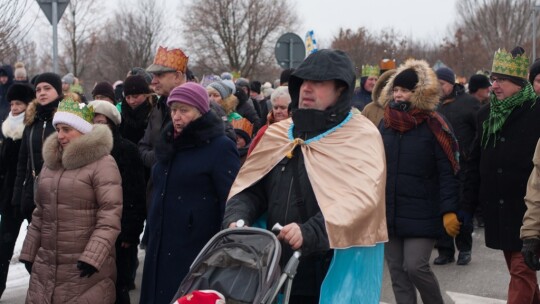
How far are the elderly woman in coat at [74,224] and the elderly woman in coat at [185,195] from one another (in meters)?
0.36

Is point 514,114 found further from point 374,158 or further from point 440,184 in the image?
point 374,158

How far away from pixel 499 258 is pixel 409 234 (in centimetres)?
396

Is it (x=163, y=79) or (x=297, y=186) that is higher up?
(x=163, y=79)

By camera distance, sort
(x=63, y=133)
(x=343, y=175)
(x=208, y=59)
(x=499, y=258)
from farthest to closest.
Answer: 1. (x=208, y=59)
2. (x=499, y=258)
3. (x=63, y=133)
4. (x=343, y=175)

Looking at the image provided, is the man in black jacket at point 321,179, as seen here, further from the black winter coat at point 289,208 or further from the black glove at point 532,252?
the black glove at point 532,252

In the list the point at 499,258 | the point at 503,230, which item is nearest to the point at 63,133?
the point at 503,230

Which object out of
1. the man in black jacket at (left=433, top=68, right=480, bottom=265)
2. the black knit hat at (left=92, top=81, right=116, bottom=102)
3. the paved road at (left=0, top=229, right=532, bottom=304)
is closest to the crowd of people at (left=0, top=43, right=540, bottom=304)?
the paved road at (left=0, top=229, right=532, bottom=304)

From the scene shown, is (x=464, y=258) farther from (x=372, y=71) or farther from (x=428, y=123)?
(x=372, y=71)

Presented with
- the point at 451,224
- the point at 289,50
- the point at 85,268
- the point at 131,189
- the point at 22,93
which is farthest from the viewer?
the point at 289,50

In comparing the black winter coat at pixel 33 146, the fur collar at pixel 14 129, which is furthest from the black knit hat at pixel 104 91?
the black winter coat at pixel 33 146

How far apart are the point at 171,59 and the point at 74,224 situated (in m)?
2.14

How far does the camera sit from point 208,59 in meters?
52.0

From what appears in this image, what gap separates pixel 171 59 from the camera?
7.36 m

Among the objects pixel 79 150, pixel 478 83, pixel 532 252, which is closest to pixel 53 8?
pixel 79 150
